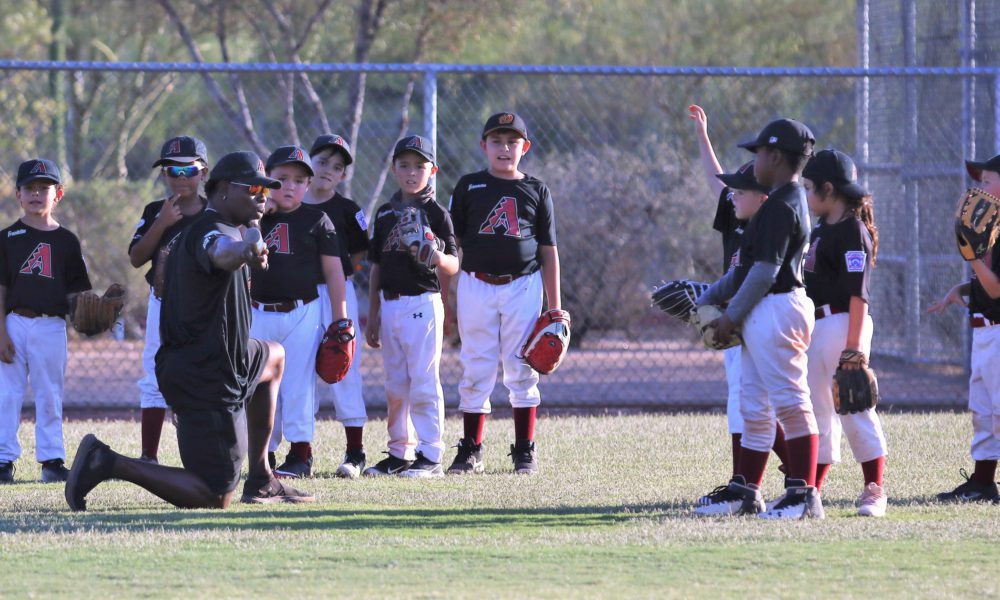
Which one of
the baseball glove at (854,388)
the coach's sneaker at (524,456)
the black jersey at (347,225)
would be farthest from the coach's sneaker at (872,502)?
the black jersey at (347,225)

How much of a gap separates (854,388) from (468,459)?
2542 mm

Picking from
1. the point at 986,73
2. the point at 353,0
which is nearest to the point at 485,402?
the point at 986,73

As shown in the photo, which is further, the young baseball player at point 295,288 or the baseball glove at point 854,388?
the young baseball player at point 295,288

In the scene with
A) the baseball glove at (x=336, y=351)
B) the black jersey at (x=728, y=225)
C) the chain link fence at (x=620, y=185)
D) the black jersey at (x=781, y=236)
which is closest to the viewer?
the black jersey at (x=781, y=236)

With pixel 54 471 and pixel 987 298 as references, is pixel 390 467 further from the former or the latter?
pixel 987 298

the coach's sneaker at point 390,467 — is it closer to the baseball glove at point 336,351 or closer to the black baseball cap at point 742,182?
the baseball glove at point 336,351

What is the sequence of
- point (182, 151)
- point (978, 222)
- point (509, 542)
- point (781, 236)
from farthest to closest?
point (182, 151), point (978, 222), point (781, 236), point (509, 542)

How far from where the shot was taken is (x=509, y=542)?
17.1 feet

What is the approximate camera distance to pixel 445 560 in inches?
192

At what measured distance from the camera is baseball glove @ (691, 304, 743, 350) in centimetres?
575

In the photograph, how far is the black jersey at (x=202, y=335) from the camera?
19.4 ft

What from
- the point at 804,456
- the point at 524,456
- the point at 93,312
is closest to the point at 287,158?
the point at 93,312

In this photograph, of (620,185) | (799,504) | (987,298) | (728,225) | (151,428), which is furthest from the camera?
(620,185)

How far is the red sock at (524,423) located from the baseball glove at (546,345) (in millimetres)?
330
